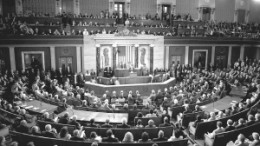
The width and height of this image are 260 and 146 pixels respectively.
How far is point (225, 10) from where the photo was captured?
99.9 feet

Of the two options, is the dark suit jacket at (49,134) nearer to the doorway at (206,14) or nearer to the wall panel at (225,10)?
the doorway at (206,14)

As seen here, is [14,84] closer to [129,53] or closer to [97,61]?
[97,61]

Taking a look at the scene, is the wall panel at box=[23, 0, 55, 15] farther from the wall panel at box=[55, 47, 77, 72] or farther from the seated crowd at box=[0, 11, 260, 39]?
the wall panel at box=[55, 47, 77, 72]

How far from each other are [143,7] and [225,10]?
11858mm

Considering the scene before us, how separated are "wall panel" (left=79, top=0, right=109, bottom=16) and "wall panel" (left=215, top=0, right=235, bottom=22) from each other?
1524 cm

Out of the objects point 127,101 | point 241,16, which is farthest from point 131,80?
point 241,16

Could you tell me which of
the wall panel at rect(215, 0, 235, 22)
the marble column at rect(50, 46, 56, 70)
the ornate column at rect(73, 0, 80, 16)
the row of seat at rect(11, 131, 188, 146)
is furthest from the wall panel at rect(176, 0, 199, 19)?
the row of seat at rect(11, 131, 188, 146)

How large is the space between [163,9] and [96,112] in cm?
2142

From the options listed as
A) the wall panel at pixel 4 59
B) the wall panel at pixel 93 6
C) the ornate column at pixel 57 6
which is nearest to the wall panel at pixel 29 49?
the wall panel at pixel 4 59

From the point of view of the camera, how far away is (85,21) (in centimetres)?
2339

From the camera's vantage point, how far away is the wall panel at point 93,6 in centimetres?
2572

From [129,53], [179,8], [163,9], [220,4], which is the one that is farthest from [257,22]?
[129,53]

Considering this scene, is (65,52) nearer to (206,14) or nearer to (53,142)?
(53,142)

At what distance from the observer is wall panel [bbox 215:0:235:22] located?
98.7ft
